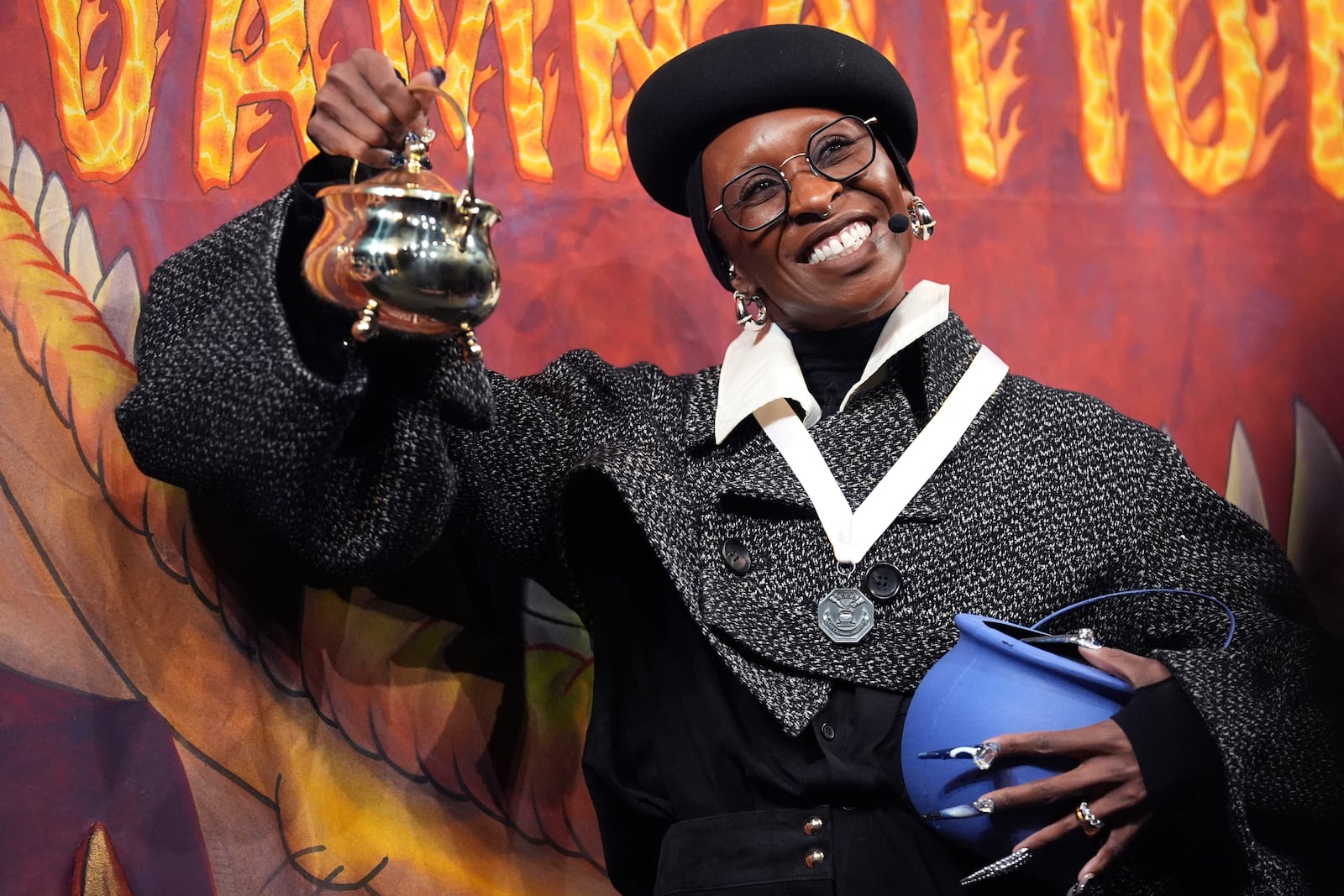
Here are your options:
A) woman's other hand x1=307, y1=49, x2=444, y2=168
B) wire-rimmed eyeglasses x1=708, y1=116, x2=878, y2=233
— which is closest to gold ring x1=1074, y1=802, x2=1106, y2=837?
wire-rimmed eyeglasses x1=708, y1=116, x2=878, y2=233

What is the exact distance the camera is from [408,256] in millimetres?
1072

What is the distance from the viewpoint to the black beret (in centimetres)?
168

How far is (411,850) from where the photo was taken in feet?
5.58

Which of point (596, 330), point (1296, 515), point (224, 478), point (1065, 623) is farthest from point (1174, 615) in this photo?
point (224, 478)

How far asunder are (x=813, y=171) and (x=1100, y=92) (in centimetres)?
77

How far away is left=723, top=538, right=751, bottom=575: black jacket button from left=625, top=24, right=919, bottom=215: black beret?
56cm

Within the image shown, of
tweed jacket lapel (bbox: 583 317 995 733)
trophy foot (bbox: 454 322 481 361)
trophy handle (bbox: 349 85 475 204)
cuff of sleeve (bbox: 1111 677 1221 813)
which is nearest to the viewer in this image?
trophy handle (bbox: 349 85 475 204)

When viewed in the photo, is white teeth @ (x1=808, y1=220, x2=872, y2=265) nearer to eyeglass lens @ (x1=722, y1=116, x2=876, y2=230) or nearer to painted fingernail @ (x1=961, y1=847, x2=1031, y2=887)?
eyeglass lens @ (x1=722, y1=116, x2=876, y2=230)

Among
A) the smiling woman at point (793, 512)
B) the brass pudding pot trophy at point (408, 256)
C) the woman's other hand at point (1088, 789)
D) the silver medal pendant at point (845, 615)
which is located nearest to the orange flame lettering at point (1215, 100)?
the smiling woman at point (793, 512)

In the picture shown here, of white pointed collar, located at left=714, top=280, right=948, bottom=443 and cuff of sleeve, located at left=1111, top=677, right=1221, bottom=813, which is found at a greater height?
white pointed collar, located at left=714, top=280, right=948, bottom=443

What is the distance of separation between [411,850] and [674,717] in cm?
44

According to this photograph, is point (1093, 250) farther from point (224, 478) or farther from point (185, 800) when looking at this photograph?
point (185, 800)

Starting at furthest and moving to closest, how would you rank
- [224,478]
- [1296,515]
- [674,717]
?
1. [1296,515]
2. [674,717]
3. [224,478]

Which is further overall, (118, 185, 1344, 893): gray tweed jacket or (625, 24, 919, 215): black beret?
(625, 24, 919, 215): black beret
